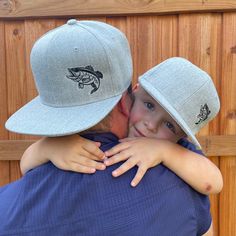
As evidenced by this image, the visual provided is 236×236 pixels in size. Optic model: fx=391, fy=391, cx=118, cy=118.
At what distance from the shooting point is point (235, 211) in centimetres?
249

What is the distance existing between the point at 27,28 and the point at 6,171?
0.91 m

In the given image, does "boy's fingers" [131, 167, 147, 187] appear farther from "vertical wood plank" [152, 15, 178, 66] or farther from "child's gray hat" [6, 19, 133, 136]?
"vertical wood plank" [152, 15, 178, 66]

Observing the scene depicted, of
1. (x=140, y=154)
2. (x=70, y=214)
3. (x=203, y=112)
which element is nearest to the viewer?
(x=70, y=214)

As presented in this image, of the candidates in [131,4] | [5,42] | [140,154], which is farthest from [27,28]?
[140,154]

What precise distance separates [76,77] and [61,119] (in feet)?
0.38

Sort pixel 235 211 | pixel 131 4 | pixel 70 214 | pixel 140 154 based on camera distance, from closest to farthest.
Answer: pixel 70 214 < pixel 140 154 < pixel 131 4 < pixel 235 211

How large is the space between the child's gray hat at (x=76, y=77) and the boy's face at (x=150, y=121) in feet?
0.49

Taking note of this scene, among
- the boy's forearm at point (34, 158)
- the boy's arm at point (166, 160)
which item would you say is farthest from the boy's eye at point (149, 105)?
the boy's forearm at point (34, 158)

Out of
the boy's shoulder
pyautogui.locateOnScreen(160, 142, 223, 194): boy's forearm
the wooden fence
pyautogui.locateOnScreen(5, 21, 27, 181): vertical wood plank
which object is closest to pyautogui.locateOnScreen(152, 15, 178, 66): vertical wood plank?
the wooden fence

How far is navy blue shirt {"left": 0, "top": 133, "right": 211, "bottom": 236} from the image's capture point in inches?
37.7

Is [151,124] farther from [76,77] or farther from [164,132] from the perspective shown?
[76,77]

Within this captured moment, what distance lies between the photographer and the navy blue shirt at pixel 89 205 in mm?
957

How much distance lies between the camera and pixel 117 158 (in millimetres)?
1017

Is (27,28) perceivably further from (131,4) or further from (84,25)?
(84,25)
